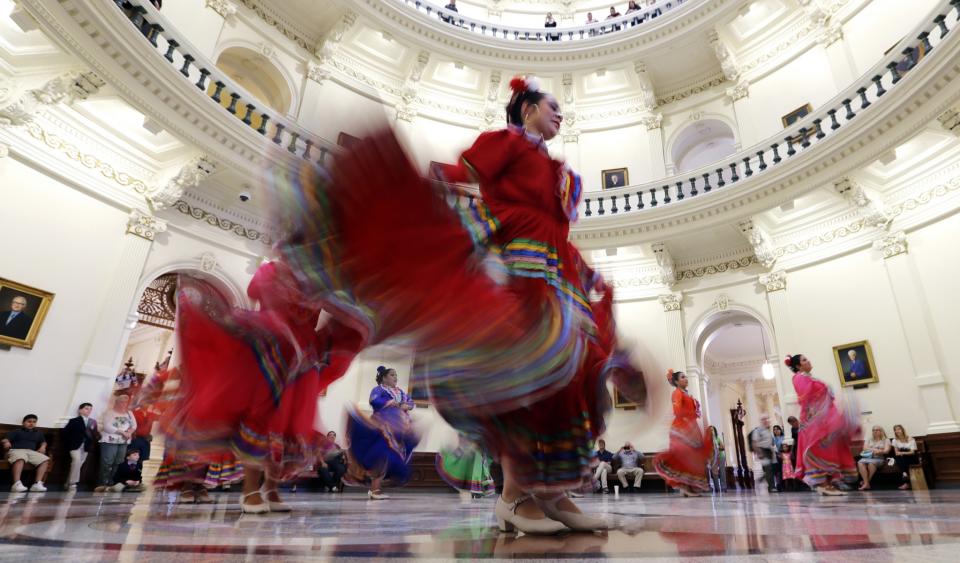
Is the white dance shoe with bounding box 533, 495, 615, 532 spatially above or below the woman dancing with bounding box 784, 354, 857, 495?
below

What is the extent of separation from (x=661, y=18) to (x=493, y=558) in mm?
12961

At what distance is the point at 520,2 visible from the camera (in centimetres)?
1448

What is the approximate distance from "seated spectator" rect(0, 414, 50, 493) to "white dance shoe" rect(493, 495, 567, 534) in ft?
19.2

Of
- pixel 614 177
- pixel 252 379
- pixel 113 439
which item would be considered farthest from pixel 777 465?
pixel 113 439

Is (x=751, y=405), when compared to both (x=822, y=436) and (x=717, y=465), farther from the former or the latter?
(x=822, y=436)

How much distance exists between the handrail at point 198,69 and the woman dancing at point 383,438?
10.3 feet

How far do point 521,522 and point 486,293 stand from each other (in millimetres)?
810

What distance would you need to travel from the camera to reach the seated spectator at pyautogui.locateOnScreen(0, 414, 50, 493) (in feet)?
17.1

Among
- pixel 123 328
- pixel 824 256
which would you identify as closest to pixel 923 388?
pixel 824 256

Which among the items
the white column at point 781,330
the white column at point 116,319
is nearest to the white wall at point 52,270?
the white column at point 116,319

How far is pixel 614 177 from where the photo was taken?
12219 mm

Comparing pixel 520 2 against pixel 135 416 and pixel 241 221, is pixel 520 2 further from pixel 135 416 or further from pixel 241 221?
pixel 135 416

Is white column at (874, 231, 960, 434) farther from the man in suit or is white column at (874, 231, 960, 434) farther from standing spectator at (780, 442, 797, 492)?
the man in suit

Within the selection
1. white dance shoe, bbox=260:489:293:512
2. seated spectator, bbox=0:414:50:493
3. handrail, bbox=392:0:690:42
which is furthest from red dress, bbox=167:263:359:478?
handrail, bbox=392:0:690:42
